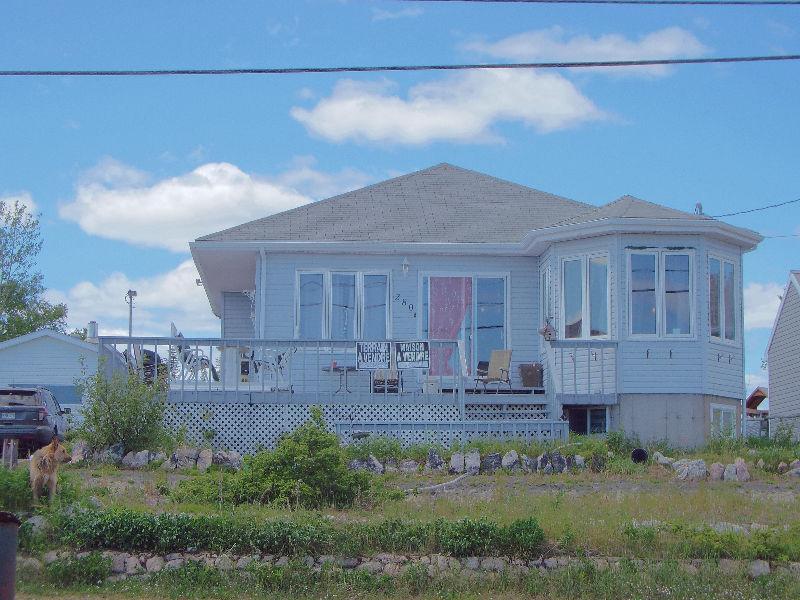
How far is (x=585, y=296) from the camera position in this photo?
19.9m

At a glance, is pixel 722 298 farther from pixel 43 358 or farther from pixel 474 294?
pixel 43 358

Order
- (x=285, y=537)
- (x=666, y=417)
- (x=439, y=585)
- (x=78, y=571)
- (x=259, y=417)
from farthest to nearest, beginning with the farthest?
(x=666, y=417) → (x=259, y=417) → (x=285, y=537) → (x=78, y=571) → (x=439, y=585)

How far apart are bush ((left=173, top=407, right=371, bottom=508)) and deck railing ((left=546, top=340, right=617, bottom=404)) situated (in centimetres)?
641

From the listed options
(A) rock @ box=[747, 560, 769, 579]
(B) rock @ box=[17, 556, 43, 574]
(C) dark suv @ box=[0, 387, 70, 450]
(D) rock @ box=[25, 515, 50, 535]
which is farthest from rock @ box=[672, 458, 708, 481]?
(C) dark suv @ box=[0, 387, 70, 450]

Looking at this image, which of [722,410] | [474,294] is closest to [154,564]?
[474,294]

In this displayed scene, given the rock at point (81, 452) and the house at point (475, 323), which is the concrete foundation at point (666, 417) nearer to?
the house at point (475, 323)

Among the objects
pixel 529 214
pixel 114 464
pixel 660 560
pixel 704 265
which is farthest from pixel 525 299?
pixel 660 560

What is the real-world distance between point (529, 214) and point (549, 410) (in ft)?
16.7

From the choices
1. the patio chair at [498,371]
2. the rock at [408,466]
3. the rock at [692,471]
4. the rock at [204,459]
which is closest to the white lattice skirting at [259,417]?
the patio chair at [498,371]

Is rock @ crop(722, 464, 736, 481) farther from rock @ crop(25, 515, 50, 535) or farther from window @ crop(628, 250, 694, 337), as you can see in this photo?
rock @ crop(25, 515, 50, 535)

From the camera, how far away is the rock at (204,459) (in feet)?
53.1

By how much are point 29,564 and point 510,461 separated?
24.4ft

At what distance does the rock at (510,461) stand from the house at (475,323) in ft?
4.79

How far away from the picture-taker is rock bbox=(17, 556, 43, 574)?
11133mm
